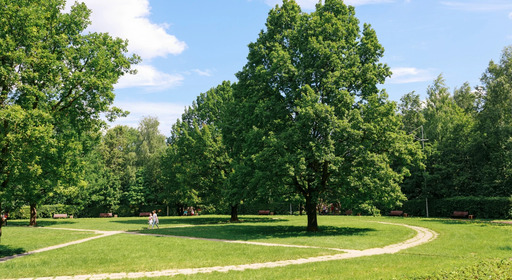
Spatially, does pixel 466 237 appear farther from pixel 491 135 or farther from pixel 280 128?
pixel 491 135

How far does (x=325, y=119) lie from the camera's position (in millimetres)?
22953

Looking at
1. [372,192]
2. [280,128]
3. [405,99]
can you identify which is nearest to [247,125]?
[280,128]

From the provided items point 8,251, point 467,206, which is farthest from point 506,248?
point 467,206

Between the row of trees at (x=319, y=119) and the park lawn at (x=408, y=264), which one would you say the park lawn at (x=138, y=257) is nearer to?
the park lawn at (x=408, y=264)

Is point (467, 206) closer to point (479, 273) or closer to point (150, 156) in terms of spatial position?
point (479, 273)

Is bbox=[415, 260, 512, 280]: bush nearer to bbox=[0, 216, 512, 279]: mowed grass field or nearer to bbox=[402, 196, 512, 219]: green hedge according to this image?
bbox=[0, 216, 512, 279]: mowed grass field

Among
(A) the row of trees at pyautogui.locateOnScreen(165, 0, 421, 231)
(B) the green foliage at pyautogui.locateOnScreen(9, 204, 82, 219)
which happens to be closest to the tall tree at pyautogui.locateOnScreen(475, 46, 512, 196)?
(A) the row of trees at pyautogui.locateOnScreen(165, 0, 421, 231)

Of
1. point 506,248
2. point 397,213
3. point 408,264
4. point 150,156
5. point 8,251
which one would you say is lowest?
point 397,213

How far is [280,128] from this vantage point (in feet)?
87.5

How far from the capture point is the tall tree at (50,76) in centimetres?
1738

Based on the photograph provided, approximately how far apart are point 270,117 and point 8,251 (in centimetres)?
1690

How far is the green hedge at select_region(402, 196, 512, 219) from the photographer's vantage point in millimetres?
37016

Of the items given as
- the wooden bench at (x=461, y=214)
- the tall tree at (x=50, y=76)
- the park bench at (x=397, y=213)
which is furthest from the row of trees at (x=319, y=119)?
the park bench at (x=397, y=213)

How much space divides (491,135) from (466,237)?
72.8 feet
